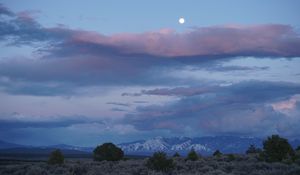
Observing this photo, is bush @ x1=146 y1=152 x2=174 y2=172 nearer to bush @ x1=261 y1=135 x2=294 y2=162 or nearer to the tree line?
the tree line

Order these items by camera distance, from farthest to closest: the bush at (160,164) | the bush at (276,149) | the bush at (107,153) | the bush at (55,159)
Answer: the bush at (107,153), the bush at (55,159), the bush at (276,149), the bush at (160,164)

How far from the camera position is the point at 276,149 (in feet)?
152

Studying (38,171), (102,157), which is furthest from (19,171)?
(102,157)

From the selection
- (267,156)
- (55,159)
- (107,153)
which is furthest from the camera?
(107,153)

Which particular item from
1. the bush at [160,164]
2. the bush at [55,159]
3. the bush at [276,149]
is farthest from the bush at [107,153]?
the bush at [276,149]

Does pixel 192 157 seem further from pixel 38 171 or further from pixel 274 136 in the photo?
pixel 38 171

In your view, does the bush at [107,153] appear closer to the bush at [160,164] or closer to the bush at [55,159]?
the bush at [55,159]

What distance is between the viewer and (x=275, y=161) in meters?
45.2

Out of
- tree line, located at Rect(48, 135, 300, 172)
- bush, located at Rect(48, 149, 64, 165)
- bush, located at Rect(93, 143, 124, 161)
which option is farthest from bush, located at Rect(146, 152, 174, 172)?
bush, located at Rect(93, 143, 124, 161)

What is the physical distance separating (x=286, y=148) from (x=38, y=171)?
25.4m

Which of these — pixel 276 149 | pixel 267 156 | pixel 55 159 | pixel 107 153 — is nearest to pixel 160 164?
pixel 267 156

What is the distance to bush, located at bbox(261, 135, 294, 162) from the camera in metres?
45.7

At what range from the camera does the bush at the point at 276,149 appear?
4572 cm

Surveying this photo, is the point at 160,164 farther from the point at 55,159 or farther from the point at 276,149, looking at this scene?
the point at 55,159
